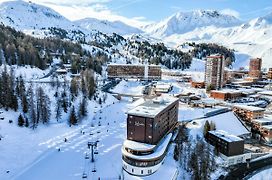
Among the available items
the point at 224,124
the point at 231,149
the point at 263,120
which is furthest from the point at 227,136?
the point at 263,120

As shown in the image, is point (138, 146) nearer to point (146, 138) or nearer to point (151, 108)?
point (146, 138)

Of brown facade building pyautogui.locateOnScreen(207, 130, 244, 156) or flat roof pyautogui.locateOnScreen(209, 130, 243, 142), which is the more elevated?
flat roof pyautogui.locateOnScreen(209, 130, 243, 142)

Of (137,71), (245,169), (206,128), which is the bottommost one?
(245,169)

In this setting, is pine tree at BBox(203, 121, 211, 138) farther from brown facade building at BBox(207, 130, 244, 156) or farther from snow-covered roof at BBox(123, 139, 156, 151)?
snow-covered roof at BBox(123, 139, 156, 151)

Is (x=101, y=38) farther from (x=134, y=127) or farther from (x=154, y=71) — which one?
(x=134, y=127)

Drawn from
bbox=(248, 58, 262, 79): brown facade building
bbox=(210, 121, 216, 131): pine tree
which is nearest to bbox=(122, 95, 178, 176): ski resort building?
bbox=(210, 121, 216, 131): pine tree

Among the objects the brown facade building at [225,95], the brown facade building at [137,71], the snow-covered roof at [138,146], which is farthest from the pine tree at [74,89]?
the brown facade building at [225,95]
